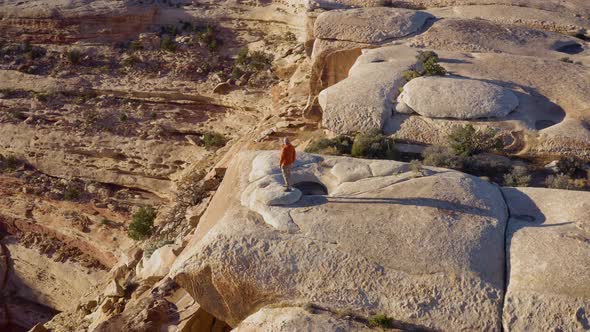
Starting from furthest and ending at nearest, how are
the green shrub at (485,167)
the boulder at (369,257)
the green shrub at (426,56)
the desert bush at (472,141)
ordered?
1. the green shrub at (426,56)
2. the desert bush at (472,141)
3. the green shrub at (485,167)
4. the boulder at (369,257)

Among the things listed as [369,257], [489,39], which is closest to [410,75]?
[489,39]

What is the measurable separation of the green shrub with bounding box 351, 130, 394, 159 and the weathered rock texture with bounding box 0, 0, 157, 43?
614 inches

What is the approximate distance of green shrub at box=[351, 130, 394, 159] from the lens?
13867 millimetres

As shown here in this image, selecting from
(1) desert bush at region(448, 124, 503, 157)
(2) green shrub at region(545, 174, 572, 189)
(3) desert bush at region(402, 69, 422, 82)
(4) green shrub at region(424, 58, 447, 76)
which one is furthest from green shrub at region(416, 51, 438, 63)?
(2) green shrub at region(545, 174, 572, 189)

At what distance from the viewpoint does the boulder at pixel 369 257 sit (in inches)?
370

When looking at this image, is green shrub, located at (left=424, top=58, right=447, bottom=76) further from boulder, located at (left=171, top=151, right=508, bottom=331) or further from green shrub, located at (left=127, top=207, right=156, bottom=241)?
green shrub, located at (left=127, top=207, right=156, bottom=241)

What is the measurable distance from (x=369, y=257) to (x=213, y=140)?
41.8 ft

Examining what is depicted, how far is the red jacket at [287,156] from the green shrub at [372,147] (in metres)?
2.99

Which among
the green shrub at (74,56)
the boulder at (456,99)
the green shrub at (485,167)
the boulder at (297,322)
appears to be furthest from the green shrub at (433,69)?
the green shrub at (74,56)

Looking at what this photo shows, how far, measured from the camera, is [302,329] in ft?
29.9

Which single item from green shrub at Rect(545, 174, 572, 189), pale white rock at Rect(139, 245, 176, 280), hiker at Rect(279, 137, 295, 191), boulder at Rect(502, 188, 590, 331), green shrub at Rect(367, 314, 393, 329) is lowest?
pale white rock at Rect(139, 245, 176, 280)

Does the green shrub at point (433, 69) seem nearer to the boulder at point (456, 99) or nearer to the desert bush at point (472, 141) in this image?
the boulder at point (456, 99)

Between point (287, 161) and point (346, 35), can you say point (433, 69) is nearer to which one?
point (346, 35)

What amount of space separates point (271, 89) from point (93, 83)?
7.27m
